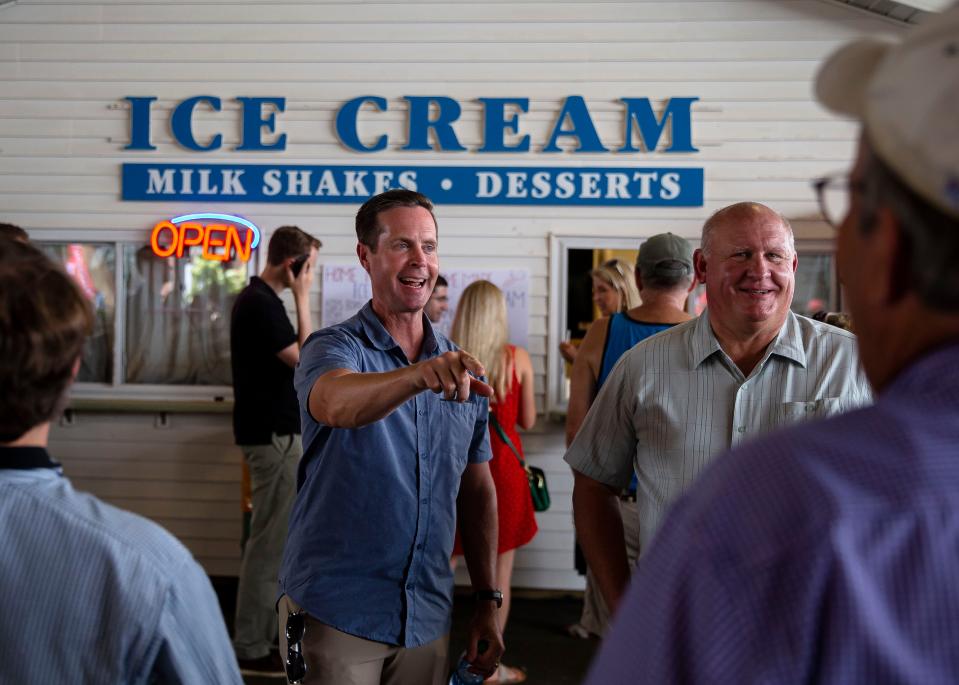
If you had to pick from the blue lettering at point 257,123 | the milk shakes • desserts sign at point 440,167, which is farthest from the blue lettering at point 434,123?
the blue lettering at point 257,123

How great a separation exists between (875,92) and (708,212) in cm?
557

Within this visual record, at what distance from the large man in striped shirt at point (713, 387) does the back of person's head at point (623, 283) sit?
8.63 ft

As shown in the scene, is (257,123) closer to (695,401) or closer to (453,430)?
(453,430)

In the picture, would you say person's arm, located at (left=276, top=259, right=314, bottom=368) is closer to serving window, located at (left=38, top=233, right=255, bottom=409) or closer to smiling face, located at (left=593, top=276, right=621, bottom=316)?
serving window, located at (left=38, top=233, right=255, bottom=409)

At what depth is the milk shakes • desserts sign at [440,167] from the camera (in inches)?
241

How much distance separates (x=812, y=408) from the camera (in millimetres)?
2213

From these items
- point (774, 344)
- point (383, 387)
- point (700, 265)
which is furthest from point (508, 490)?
point (383, 387)

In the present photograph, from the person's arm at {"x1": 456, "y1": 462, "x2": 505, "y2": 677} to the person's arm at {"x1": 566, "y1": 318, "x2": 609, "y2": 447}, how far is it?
4.00 feet

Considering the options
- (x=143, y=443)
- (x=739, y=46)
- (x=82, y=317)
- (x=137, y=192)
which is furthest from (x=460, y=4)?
(x=82, y=317)

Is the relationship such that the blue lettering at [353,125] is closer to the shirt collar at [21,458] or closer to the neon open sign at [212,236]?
the neon open sign at [212,236]

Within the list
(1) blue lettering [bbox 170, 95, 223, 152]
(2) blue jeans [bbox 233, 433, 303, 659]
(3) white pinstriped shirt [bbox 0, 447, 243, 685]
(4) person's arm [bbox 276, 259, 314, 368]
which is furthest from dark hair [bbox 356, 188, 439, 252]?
(1) blue lettering [bbox 170, 95, 223, 152]

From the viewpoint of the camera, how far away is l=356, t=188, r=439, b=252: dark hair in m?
2.52

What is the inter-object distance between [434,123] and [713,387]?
435 centimetres

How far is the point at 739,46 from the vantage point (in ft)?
20.1
